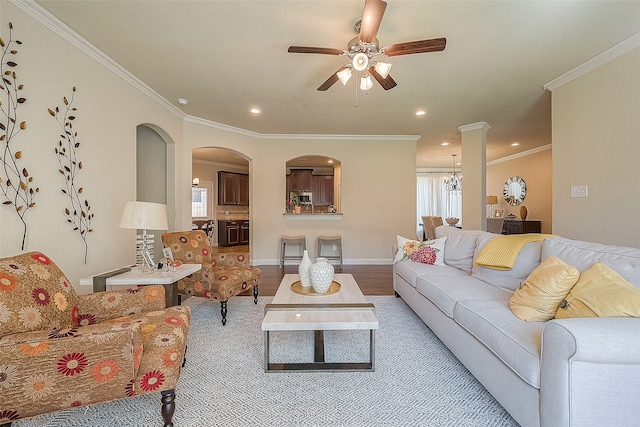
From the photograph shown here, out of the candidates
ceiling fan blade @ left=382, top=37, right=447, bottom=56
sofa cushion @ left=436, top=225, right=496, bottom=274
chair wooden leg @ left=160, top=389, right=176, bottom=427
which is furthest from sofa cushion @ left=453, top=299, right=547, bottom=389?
ceiling fan blade @ left=382, top=37, right=447, bottom=56

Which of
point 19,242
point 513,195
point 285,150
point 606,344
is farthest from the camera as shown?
point 513,195

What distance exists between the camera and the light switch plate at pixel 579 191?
3055mm

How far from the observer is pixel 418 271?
2.88 metres

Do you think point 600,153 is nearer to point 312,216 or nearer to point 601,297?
point 601,297

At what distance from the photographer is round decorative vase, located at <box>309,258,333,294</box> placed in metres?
2.22

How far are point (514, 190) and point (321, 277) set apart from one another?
8.00m

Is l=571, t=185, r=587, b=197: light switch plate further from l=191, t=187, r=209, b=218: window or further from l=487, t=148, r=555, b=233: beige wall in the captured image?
l=191, t=187, r=209, b=218: window

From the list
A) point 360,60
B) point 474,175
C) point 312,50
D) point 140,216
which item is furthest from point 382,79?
point 474,175

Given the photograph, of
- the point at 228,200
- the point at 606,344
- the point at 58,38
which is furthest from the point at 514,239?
the point at 228,200

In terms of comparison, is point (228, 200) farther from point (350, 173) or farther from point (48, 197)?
point (48, 197)

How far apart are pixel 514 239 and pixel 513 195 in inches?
267

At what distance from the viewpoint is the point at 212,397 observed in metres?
1.68

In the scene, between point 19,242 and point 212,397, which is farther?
point 19,242

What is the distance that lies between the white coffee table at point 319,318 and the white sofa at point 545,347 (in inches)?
24.7
